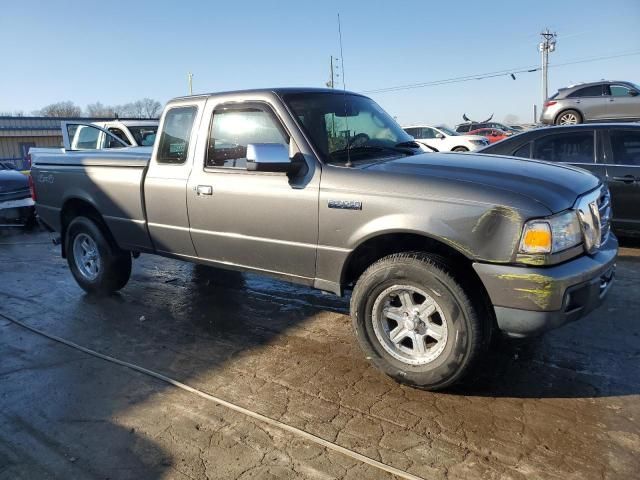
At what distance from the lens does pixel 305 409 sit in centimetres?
320

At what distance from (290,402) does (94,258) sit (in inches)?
133

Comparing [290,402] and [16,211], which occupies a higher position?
[16,211]

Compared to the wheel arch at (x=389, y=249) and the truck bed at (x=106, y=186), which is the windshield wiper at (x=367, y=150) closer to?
the wheel arch at (x=389, y=249)

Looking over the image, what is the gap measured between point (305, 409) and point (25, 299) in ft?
12.9

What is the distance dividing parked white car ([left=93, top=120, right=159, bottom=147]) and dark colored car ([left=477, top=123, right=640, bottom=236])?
720 centimetres

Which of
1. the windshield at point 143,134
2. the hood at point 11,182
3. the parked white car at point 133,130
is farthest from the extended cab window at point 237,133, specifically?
the hood at point 11,182

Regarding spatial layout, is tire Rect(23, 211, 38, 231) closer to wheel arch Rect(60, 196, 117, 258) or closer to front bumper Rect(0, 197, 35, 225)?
front bumper Rect(0, 197, 35, 225)

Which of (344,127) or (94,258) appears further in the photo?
(94,258)

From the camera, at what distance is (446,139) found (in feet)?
63.1

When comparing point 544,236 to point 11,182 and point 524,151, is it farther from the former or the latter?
point 11,182

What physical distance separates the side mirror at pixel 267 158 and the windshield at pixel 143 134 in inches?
314

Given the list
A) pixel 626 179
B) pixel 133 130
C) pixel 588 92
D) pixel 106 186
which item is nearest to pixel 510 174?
pixel 106 186

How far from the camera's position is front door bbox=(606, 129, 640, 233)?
6191 mm

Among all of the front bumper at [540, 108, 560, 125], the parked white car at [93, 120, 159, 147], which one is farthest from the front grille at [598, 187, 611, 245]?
the front bumper at [540, 108, 560, 125]
